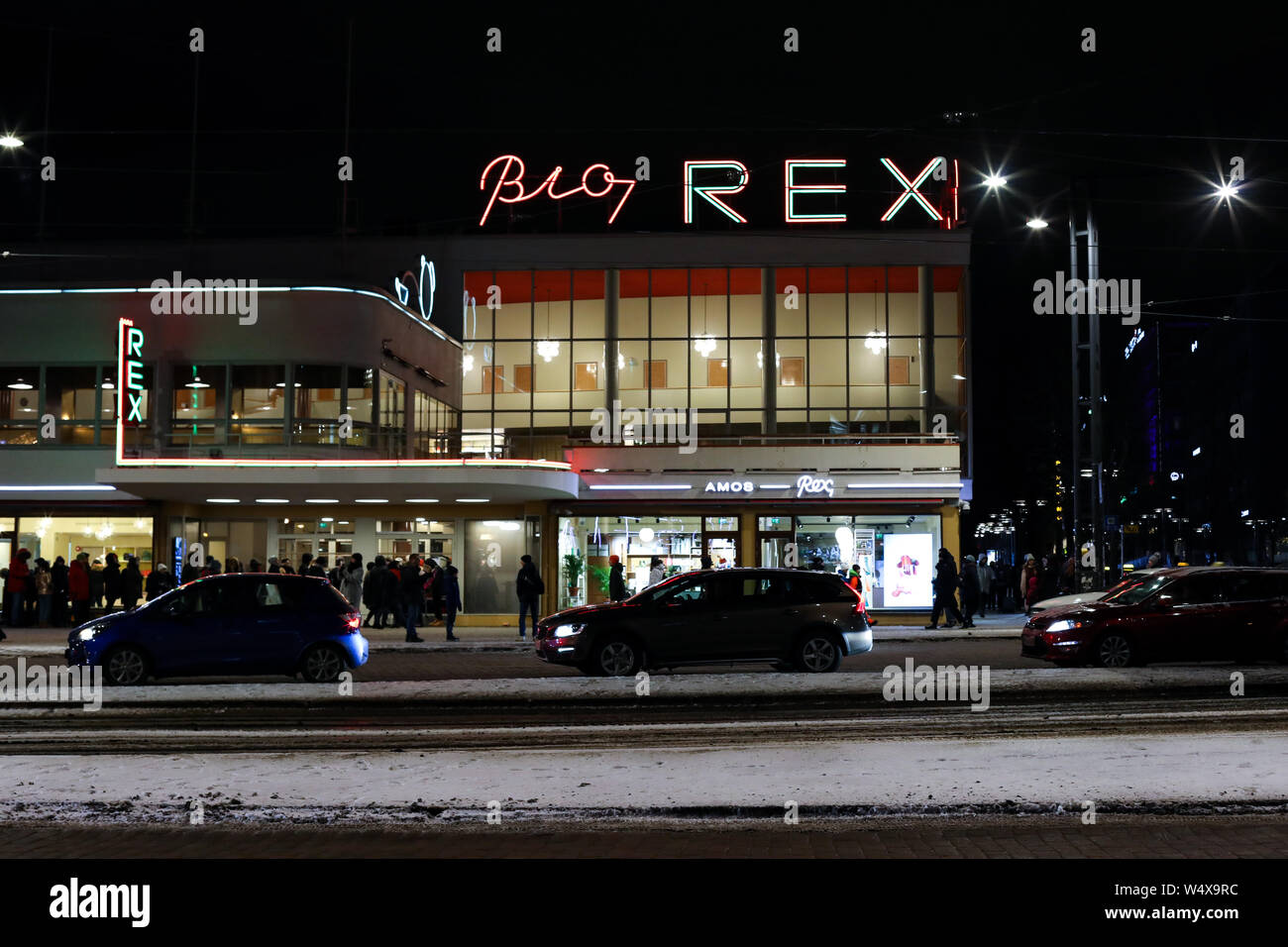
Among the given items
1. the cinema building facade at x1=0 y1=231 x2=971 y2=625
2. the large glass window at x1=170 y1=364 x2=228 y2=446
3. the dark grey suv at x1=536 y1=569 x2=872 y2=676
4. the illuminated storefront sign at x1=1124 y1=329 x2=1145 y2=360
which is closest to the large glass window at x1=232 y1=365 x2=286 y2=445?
the cinema building facade at x1=0 y1=231 x2=971 y2=625

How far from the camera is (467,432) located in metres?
34.8

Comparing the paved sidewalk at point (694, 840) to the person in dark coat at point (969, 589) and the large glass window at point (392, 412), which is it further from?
the large glass window at point (392, 412)

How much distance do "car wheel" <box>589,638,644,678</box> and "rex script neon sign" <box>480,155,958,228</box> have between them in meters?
21.9

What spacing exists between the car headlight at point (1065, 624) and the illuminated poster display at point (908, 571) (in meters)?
13.3

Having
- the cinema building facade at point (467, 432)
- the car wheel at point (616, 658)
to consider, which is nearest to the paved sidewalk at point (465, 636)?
the cinema building facade at point (467, 432)

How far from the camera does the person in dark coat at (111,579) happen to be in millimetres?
30438

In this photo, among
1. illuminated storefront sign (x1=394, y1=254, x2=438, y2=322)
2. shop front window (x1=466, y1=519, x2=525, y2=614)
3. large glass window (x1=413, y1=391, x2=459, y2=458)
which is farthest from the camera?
large glass window (x1=413, y1=391, x2=459, y2=458)

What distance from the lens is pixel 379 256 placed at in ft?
127

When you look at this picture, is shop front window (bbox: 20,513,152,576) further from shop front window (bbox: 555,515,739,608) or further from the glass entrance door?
the glass entrance door

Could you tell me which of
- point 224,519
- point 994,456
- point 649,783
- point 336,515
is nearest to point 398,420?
point 336,515

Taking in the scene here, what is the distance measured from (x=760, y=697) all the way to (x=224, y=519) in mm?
20959

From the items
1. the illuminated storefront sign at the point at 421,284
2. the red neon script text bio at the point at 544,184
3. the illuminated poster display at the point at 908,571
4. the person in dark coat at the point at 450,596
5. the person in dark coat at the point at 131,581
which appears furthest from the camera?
the red neon script text bio at the point at 544,184

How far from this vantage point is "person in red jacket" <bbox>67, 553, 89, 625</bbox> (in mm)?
29672

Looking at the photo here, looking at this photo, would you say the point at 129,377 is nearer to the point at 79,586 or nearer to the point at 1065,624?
the point at 79,586
